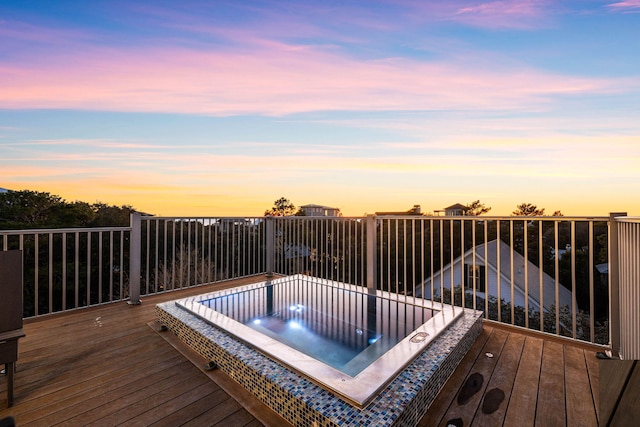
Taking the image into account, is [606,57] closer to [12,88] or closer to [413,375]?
[413,375]

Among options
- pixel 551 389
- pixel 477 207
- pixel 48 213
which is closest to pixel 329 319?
pixel 551 389

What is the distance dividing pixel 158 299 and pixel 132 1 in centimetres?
477

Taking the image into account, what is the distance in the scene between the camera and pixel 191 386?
2.18 meters

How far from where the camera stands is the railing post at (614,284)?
2.55 m

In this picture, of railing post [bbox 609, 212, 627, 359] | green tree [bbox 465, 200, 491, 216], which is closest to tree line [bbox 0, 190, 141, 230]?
railing post [bbox 609, 212, 627, 359]

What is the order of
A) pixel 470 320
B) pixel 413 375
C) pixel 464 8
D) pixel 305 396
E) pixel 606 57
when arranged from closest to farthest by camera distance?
1. pixel 305 396
2. pixel 413 375
3. pixel 470 320
4. pixel 464 8
5. pixel 606 57

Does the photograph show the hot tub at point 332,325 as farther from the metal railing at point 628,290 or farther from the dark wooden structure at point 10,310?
the dark wooden structure at point 10,310

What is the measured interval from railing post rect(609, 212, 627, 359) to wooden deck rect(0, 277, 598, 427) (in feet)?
0.74

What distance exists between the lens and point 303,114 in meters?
7.09

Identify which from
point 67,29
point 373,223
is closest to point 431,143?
point 373,223

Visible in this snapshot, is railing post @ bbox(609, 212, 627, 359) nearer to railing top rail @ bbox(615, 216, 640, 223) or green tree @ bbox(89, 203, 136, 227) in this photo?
railing top rail @ bbox(615, 216, 640, 223)

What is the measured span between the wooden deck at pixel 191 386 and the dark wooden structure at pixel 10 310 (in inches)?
11.8

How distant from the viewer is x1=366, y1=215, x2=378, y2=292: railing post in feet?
13.3

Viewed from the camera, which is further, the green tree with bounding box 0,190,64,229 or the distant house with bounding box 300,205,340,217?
the green tree with bounding box 0,190,64,229
